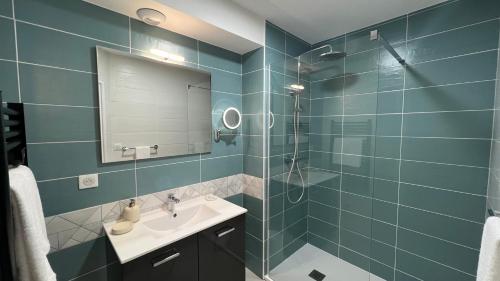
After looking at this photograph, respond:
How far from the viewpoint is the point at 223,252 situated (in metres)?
1.45

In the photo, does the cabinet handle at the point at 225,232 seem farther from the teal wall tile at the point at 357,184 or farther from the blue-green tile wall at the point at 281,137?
the teal wall tile at the point at 357,184

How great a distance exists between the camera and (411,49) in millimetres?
1681

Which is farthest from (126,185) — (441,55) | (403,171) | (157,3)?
(441,55)

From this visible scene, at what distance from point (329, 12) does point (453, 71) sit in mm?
1068

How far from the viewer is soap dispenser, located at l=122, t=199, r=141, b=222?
1.32 meters

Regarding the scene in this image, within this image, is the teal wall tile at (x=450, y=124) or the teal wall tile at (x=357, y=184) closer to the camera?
the teal wall tile at (x=450, y=124)

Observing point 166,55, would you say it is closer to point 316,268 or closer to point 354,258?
point 316,268

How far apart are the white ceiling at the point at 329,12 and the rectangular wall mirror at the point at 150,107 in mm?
783

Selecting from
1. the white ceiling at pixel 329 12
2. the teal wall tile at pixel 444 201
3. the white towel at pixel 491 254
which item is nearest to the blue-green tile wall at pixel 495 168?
the teal wall tile at pixel 444 201

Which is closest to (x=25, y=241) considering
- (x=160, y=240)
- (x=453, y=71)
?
(x=160, y=240)

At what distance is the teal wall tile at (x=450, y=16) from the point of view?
1.37 m

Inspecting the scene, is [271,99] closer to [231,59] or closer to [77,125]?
[231,59]

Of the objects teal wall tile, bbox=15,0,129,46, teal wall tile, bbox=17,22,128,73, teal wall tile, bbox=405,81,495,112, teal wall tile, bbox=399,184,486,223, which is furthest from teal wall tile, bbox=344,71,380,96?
teal wall tile, bbox=17,22,128,73

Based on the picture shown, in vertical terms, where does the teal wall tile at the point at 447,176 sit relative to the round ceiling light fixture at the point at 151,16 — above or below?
below
